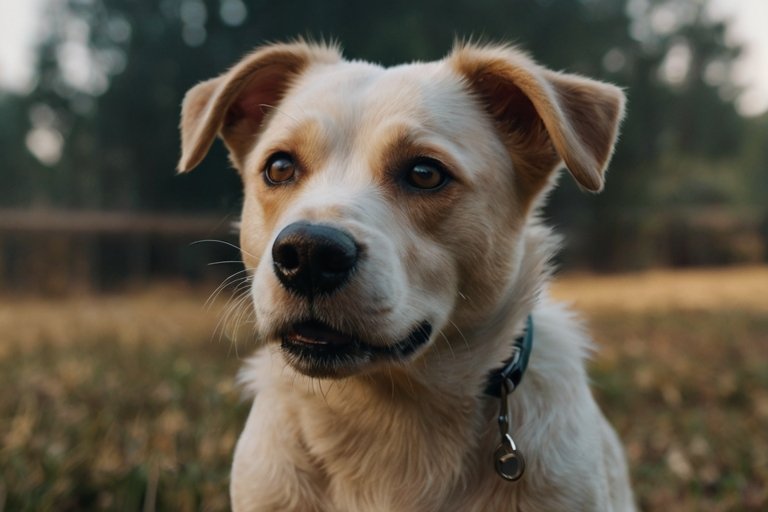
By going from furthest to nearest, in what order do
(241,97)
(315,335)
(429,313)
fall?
(241,97), (429,313), (315,335)

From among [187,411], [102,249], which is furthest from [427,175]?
[102,249]

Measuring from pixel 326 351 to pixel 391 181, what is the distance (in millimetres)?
707

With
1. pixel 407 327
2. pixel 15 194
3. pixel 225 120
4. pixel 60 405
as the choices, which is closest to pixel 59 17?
pixel 15 194

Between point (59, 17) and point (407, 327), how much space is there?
Answer: 22.5 metres

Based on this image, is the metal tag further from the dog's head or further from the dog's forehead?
the dog's forehead

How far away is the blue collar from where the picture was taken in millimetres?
2971

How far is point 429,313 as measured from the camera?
272 cm

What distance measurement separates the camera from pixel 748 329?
429 inches

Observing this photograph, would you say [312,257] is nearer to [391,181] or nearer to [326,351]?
[326,351]

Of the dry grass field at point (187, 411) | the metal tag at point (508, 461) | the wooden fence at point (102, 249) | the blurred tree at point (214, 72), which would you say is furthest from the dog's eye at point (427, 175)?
the wooden fence at point (102, 249)

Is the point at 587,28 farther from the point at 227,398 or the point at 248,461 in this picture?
the point at 248,461

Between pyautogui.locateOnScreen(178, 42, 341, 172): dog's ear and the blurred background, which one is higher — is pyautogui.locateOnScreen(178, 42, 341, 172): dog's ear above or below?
above

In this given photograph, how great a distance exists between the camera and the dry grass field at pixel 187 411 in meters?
3.97

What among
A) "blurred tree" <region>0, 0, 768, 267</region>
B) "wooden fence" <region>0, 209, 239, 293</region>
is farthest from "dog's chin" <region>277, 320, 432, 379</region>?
"wooden fence" <region>0, 209, 239, 293</region>
